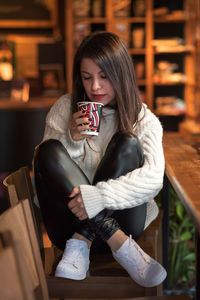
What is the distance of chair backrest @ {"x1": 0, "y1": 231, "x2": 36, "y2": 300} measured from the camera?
774 mm

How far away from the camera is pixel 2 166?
13.5 ft

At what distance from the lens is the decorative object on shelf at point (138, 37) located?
20.5ft

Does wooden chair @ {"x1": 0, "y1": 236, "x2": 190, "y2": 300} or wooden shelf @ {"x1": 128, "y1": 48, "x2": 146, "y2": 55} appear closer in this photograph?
wooden chair @ {"x1": 0, "y1": 236, "x2": 190, "y2": 300}

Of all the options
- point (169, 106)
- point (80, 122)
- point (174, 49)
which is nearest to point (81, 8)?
point (174, 49)

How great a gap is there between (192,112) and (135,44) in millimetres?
1034

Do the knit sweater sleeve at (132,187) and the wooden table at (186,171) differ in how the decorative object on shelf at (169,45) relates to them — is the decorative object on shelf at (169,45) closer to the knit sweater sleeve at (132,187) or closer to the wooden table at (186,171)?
the wooden table at (186,171)

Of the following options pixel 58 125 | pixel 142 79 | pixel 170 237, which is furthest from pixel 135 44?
pixel 58 125

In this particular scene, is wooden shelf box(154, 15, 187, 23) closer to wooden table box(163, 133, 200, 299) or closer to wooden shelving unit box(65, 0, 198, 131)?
wooden shelving unit box(65, 0, 198, 131)

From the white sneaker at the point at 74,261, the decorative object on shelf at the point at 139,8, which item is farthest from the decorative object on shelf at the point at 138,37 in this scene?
the white sneaker at the point at 74,261

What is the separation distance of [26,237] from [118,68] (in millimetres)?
857

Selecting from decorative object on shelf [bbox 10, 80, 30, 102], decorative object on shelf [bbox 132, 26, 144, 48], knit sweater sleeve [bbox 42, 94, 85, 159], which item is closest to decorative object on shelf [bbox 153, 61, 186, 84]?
decorative object on shelf [bbox 132, 26, 144, 48]

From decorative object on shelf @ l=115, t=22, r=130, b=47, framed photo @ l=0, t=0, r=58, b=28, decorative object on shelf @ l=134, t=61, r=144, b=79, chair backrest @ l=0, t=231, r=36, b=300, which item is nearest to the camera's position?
chair backrest @ l=0, t=231, r=36, b=300

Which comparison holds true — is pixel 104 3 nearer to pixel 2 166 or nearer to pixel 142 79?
pixel 142 79

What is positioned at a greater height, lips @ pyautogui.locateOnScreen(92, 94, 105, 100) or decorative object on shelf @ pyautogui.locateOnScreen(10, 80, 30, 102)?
lips @ pyautogui.locateOnScreen(92, 94, 105, 100)
